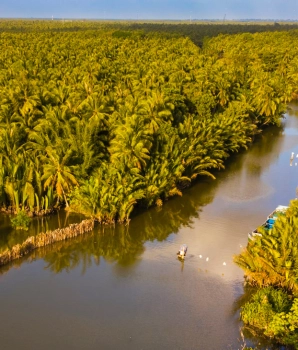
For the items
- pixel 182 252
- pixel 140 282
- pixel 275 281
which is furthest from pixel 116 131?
pixel 275 281

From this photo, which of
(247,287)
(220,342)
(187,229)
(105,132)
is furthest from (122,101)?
(220,342)

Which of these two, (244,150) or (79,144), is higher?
(79,144)

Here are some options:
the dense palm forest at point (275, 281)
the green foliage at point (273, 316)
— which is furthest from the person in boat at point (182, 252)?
the green foliage at point (273, 316)

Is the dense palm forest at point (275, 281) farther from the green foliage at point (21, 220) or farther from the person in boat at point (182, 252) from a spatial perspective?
the green foliage at point (21, 220)

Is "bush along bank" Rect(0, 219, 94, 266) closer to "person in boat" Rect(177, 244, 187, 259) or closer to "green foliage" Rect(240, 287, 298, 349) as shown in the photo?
"person in boat" Rect(177, 244, 187, 259)

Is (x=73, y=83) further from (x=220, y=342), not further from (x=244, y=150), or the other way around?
(x=220, y=342)

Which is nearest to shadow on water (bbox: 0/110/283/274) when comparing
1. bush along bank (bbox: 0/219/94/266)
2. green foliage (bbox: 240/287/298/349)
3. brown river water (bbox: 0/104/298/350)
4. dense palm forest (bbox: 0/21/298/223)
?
brown river water (bbox: 0/104/298/350)
